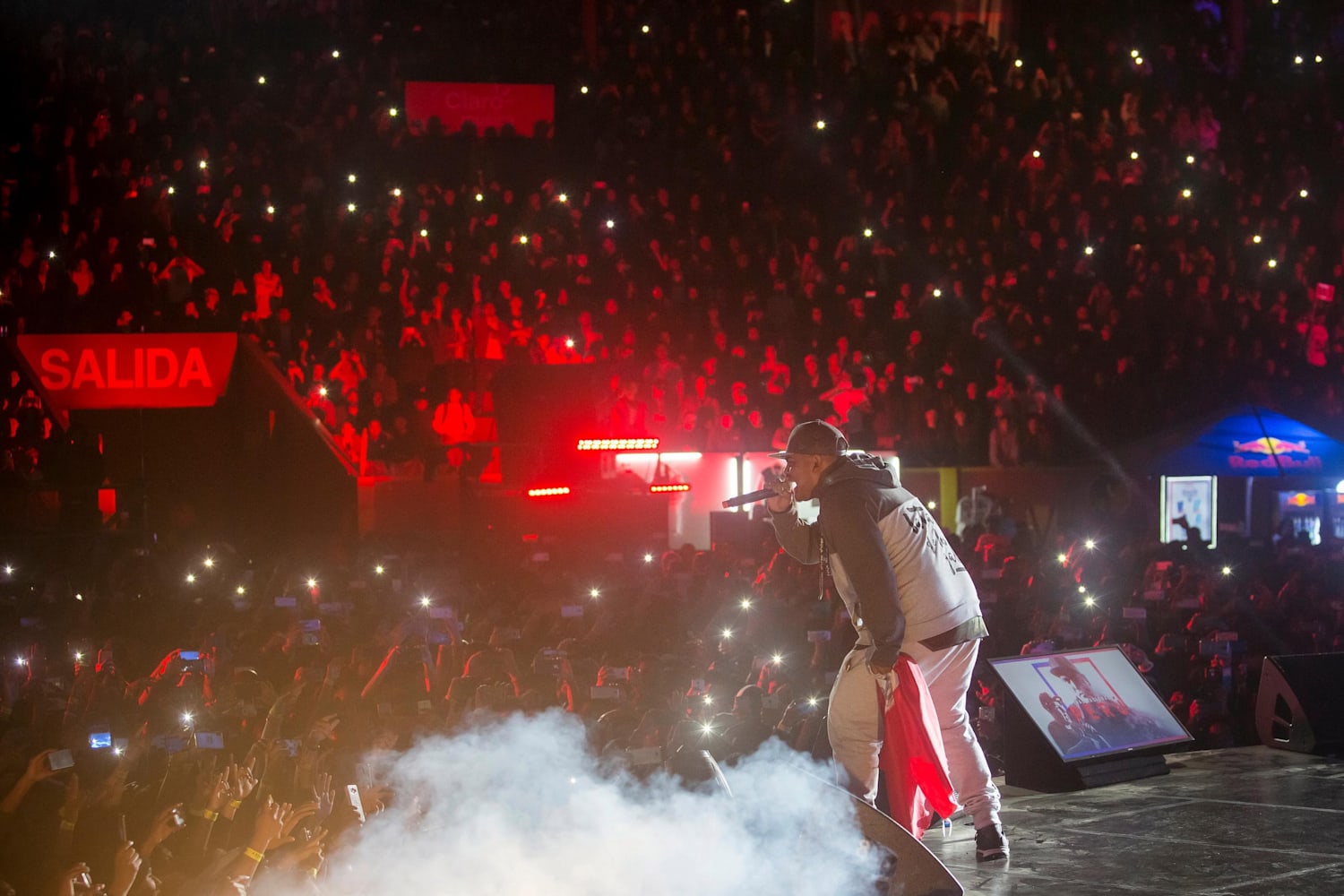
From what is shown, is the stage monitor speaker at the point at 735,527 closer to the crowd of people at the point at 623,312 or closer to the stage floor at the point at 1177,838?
the crowd of people at the point at 623,312

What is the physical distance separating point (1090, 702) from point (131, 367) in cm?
798

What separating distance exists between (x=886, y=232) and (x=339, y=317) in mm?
6709

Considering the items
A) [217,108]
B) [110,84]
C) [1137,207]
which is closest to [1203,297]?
[1137,207]

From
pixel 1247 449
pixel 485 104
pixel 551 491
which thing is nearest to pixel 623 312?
pixel 551 491

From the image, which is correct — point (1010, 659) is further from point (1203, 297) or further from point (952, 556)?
point (1203, 297)

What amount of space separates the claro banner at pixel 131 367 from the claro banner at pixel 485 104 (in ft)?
25.5

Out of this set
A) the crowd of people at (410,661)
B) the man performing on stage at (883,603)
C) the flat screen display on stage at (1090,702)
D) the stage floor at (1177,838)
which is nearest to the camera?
the stage floor at (1177,838)

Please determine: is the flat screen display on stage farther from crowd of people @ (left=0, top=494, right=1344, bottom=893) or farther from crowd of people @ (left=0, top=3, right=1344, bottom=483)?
crowd of people @ (left=0, top=3, right=1344, bottom=483)

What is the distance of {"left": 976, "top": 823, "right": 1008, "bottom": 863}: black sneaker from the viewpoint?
4.60m

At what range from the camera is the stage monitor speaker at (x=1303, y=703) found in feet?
21.4

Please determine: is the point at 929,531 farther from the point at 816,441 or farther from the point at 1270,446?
the point at 1270,446

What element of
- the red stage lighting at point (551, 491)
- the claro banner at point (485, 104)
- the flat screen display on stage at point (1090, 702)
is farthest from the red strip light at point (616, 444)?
the claro banner at point (485, 104)

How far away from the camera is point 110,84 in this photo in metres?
14.2

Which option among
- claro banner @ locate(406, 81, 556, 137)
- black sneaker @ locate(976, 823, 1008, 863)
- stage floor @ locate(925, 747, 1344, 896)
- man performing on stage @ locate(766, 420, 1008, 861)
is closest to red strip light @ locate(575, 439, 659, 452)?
stage floor @ locate(925, 747, 1344, 896)
